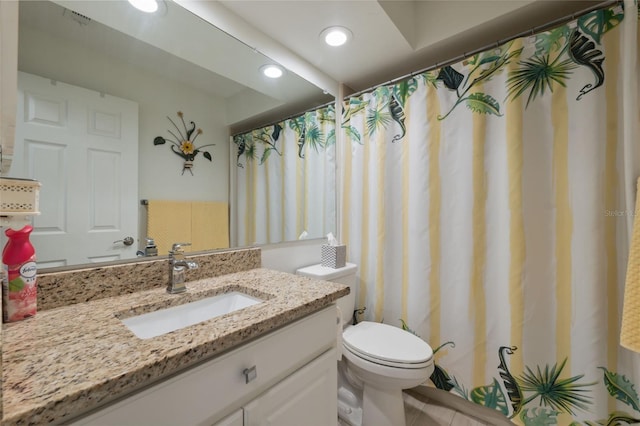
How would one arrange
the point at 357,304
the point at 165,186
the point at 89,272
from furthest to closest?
1. the point at 357,304
2. the point at 165,186
3. the point at 89,272

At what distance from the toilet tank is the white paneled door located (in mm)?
859

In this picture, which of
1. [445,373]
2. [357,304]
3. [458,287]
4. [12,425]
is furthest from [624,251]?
[12,425]

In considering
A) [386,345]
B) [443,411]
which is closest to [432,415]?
[443,411]

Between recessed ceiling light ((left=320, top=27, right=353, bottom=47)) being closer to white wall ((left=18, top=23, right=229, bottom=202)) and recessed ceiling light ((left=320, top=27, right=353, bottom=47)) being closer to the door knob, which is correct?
white wall ((left=18, top=23, right=229, bottom=202))

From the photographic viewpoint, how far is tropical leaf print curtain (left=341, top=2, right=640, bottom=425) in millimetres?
1097

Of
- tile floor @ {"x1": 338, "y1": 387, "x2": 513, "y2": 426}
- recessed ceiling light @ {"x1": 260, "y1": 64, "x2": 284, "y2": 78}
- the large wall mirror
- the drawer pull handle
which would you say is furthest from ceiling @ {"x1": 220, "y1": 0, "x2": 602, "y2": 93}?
tile floor @ {"x1": 338, "y1": 387, "x2": 513, "y2": 426}

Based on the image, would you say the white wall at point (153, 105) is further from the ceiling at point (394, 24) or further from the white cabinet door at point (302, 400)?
the white cabinet door at point (302, 400)

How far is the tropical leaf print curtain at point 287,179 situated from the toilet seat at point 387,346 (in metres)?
0.65

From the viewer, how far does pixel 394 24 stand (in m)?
1.33

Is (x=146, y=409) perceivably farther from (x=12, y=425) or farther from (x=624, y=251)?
(x=624, y=251)

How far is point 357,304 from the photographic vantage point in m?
1.81

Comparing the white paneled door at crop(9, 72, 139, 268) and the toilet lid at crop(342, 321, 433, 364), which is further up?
the white paneled door at crop(9, 72, 139, 268)

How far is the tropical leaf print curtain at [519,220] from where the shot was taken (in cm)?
110

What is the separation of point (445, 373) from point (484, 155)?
1.21 m
